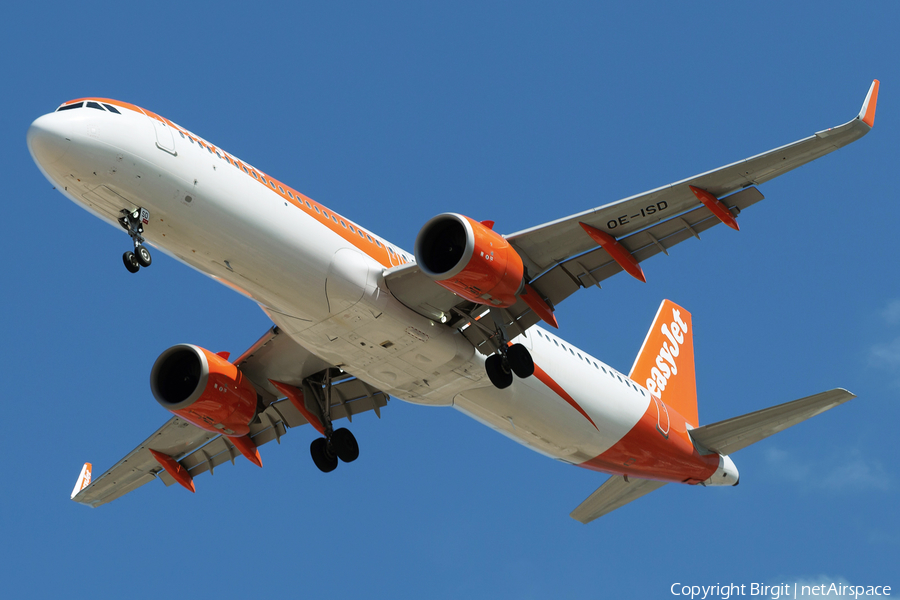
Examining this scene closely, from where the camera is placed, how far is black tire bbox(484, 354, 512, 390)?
2462 centimetres

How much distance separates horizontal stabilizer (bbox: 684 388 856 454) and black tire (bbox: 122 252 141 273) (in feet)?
54.1

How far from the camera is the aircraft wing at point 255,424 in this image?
27.2m

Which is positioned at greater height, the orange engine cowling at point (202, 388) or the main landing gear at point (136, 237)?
the main landing gear at point (136, 237)

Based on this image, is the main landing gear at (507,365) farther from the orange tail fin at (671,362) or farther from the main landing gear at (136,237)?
the orange tail fin at (671,362)

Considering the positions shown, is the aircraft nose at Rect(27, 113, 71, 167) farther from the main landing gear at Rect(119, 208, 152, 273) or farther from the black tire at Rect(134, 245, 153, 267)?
the black tire at Rect(134, 245, 153, 267)

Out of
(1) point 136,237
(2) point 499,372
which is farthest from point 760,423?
(1) point 136,237

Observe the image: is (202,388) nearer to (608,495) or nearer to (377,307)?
(377,307)

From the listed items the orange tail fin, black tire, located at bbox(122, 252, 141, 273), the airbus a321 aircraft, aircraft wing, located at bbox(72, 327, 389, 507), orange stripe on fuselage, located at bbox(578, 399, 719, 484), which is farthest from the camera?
the orange tail fin

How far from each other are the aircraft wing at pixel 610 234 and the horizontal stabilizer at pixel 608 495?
8.73 metres

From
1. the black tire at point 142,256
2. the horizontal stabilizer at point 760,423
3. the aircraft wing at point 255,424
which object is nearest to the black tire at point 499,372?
the aircraft wing at point 255,424

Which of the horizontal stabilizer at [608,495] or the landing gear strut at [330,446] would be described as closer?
the landing gear strut at [330,446]

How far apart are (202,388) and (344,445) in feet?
13.3

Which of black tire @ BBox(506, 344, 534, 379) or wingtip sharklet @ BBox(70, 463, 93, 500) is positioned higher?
wingtip sharklet @ BBox(70, 463, 93, 500)

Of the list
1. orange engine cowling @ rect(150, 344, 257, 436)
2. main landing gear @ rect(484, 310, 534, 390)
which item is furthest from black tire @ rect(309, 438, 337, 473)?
main landing gear @ rect(484, 310, 534, 390)
